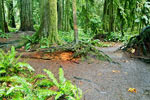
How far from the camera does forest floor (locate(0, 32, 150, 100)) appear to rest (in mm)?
3257

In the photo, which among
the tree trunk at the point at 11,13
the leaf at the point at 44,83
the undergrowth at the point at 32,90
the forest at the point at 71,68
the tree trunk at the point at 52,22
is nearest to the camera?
the undergrowth at the point at 32,90

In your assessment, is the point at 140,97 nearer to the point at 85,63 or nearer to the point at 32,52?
the point at 85,63

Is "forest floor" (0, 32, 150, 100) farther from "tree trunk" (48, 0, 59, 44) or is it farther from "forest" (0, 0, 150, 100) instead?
"tree trunk" (48, 0, 59, 44)

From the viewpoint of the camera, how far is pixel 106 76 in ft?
14.0

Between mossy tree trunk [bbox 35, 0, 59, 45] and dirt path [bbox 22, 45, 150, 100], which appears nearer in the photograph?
dirt path [bbox 22, 45, 150, 100]

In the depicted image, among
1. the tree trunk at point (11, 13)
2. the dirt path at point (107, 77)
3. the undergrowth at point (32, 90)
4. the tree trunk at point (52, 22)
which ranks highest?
the tree trunk at point (11, 13)

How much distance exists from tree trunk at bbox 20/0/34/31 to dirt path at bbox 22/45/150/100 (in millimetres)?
5552

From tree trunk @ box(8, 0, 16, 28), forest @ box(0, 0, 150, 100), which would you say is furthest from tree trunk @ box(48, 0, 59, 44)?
tree trunk @ box(8, 0, 16, 28)

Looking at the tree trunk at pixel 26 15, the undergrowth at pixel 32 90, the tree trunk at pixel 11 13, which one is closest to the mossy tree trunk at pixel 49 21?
the undergrowth at pixel 32 90

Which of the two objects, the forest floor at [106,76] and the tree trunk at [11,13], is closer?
the forest floor at [106,76]

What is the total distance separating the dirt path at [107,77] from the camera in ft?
10.7

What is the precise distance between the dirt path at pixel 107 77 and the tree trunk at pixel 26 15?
5552 mm

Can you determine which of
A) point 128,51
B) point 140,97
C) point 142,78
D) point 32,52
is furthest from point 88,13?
point 140,97

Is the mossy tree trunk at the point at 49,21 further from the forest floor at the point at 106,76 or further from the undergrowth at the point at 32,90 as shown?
the undergrowth at the point at 32,90
